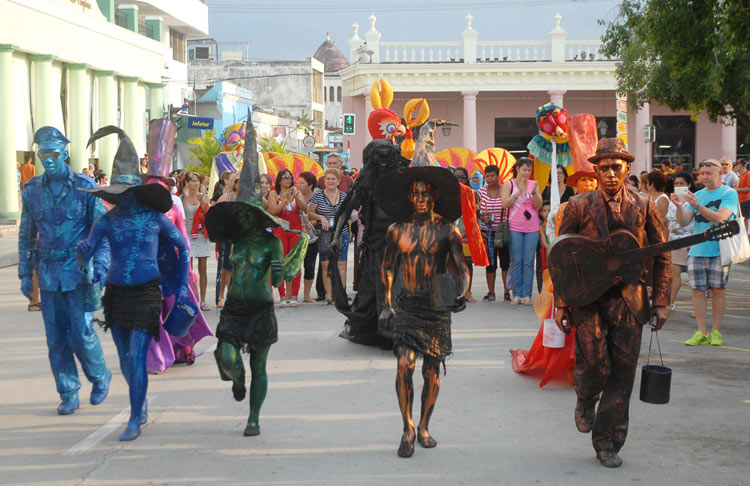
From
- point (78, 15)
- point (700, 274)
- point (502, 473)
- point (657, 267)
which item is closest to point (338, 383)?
point (502, 473)

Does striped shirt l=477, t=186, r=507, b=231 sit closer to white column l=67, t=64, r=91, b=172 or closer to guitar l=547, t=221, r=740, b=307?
guitar l=547, t=221, r=740, b=307

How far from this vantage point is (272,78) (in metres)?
86.1

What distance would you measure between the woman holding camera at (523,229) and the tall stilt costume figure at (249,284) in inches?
277

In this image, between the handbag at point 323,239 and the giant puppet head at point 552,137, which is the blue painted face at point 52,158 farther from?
the handbag at point 323,239

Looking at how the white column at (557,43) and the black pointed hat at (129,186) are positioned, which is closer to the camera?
the black pointed hat at (129,186)

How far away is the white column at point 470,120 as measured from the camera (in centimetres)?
4000

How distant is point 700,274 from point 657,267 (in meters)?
4.46

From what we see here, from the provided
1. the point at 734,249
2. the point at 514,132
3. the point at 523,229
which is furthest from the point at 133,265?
the point at 514,132

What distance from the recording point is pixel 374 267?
9.67 m

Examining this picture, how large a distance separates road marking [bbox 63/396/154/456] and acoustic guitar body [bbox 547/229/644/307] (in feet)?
10.5

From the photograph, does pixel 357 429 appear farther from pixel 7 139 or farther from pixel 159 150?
pixel 7 139

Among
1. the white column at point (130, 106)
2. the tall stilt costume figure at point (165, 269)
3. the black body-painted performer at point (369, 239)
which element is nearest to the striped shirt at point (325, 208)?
the black body-painted performer at point (369, 239)

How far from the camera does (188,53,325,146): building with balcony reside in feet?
267

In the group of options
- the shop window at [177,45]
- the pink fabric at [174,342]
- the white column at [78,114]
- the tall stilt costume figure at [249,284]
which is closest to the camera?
the tall stilt costume figure at [249,284]
